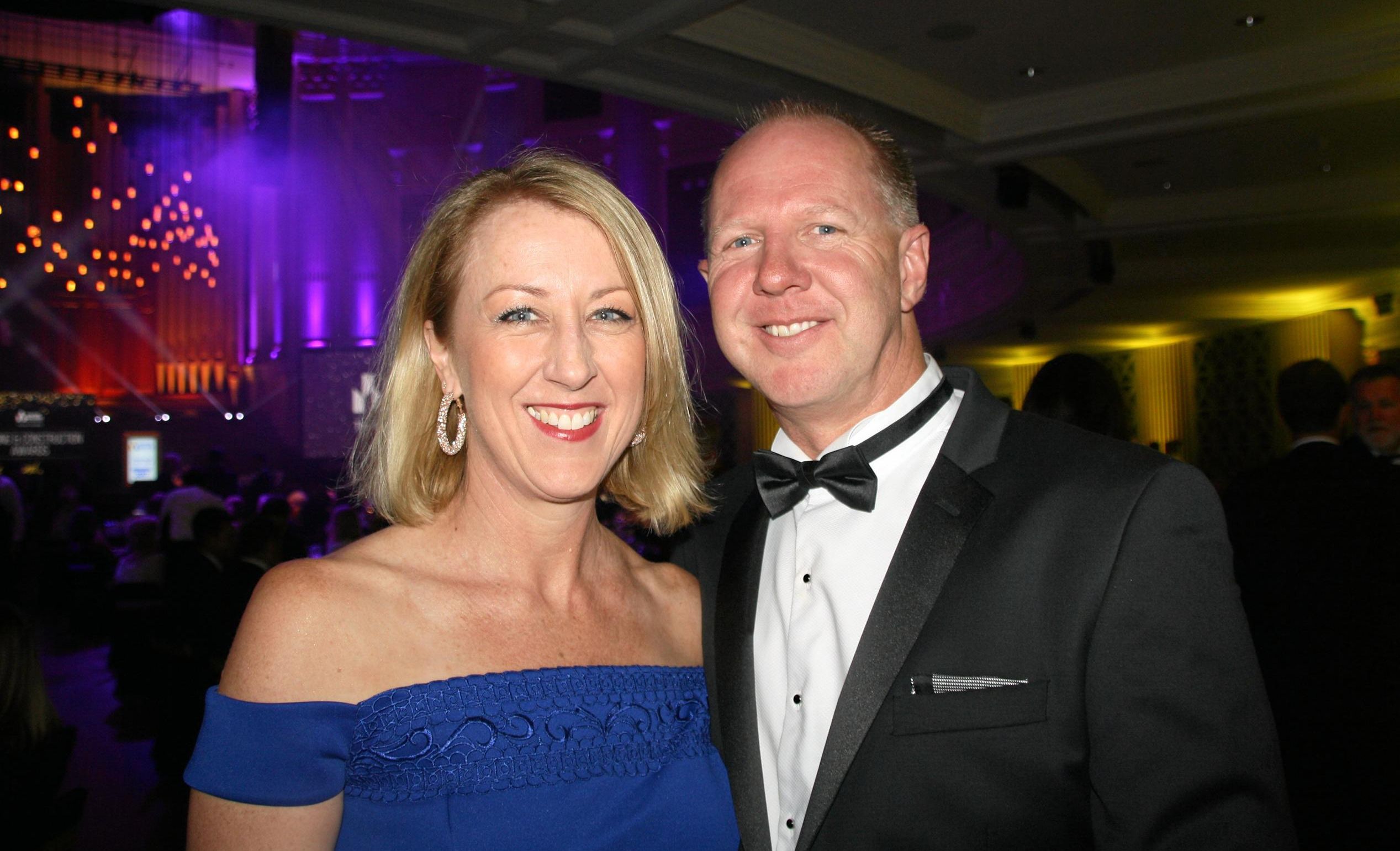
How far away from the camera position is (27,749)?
118 inches

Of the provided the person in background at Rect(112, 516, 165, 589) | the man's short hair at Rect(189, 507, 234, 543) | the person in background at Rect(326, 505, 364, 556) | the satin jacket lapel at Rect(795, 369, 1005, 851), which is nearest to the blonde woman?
the satin jacket lapel at Rect(795, 369, 1005, 851)

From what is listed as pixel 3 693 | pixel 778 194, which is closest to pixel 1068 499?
pixel 778 194

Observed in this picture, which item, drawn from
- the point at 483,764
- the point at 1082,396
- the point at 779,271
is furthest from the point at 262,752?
the point at 1082,396

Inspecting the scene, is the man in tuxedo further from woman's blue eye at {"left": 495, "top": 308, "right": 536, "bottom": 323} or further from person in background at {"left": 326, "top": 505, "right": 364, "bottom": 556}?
person in background at {"left": 326, "top": 505, "right": 364, "bottom": 556}

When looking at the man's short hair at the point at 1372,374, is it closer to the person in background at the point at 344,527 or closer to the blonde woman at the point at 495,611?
the blonde woman at the point at 495,611

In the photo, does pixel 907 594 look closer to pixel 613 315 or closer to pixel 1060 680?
pixel 1060 680

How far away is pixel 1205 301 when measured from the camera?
39.1 feet

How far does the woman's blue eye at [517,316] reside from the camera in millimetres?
1752

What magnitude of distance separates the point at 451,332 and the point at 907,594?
3.19ft

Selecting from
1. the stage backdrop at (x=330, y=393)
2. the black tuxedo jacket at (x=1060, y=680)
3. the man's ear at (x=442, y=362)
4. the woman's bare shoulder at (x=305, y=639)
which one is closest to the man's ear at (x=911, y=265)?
the black tuxedo jacket at (x=1060, y=680)

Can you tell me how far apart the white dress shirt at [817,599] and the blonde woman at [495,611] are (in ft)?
0.81

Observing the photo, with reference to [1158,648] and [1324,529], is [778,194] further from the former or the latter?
[1324,529]

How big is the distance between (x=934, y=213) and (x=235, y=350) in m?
12.4

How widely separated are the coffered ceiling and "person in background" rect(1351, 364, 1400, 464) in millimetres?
2607
